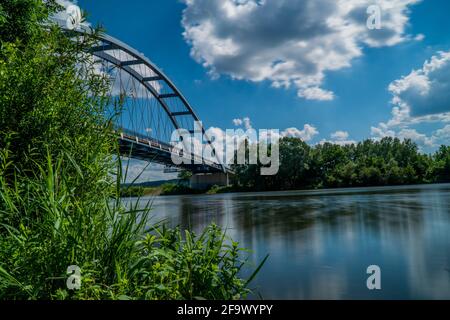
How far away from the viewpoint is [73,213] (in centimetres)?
291

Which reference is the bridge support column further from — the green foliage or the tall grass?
the tall grass

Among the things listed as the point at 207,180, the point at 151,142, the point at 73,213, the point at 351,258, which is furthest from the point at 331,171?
the point at 73,213

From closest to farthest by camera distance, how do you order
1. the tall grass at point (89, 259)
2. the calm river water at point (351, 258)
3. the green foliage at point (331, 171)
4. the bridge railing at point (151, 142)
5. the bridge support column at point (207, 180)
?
the tall grass at point (89, 259), the calm river water at point (351, 258), the bridge railing at point (151, 142), the green foliage at point (331, 171), the bridge support column at point (207, 180)

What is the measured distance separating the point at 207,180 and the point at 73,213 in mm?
66899

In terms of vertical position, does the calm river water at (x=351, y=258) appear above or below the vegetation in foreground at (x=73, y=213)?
below

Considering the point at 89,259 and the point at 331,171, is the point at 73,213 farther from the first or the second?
the point at 331,171

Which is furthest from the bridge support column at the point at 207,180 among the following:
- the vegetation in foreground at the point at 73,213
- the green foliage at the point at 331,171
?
the vegetation in foreground at the point at 73,213

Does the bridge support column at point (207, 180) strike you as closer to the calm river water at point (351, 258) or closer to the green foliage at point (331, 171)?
the green foliage at point (331, 171)

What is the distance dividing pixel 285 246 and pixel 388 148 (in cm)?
8486

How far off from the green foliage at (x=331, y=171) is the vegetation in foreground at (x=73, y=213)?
63.0 m

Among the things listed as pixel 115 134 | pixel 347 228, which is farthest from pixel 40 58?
pixel 347 228

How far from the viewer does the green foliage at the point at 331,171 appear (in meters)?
61.3

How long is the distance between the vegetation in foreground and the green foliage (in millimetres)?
62982
